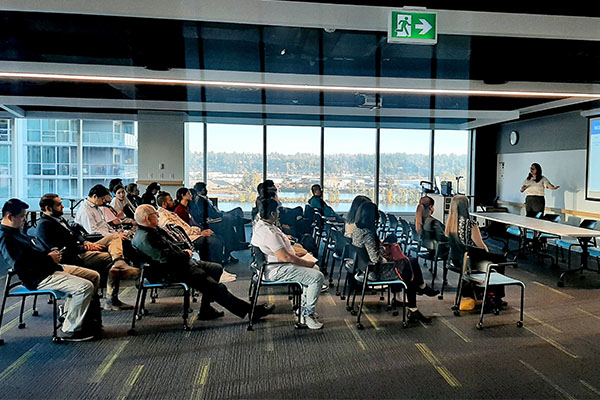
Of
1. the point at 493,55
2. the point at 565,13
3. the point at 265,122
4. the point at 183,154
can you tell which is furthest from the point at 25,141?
the point at 565,13

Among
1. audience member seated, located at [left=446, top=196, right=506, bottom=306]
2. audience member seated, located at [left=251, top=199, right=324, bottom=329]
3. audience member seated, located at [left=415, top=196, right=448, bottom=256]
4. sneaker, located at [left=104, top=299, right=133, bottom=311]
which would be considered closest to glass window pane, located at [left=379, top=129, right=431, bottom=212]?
audience member seated, located at [left=415, top=196, right=448, bottom=256]

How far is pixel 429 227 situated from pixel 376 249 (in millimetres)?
1768

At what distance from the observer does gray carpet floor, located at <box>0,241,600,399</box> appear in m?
3.18

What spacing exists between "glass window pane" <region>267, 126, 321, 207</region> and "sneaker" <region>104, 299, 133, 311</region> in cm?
811

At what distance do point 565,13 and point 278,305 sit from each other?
4423 mm

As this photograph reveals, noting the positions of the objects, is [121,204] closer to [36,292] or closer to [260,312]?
[36,292]

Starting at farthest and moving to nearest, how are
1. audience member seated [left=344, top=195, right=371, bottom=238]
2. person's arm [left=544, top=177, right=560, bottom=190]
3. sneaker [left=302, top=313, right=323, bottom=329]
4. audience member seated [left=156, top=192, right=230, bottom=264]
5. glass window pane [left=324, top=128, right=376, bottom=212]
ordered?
1. glass window pane [left=324, top=128, right=376, bottom=212]
2. person's arm [left=544, top=177, right=560, bottom=190]
3. audience member seated [left=156, top=192, right=230, bottom=264]
4. audience member seated [left=344, top=195, right=371, bottom=238]
5. sneaker [left=302, top=313, right=323, bottom=329]

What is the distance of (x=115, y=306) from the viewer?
498cm

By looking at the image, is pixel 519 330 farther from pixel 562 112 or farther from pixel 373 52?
pixel 562 112

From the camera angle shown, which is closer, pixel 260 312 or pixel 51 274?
pixel 51 274

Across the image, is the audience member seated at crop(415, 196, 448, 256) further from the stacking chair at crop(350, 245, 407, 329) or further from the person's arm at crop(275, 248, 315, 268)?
the person's arm at crop(275, 248, 315, 268)

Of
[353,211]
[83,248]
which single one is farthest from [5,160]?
[353,211]

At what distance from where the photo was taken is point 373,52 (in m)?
6.75

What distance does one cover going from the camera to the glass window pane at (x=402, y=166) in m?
13.2
